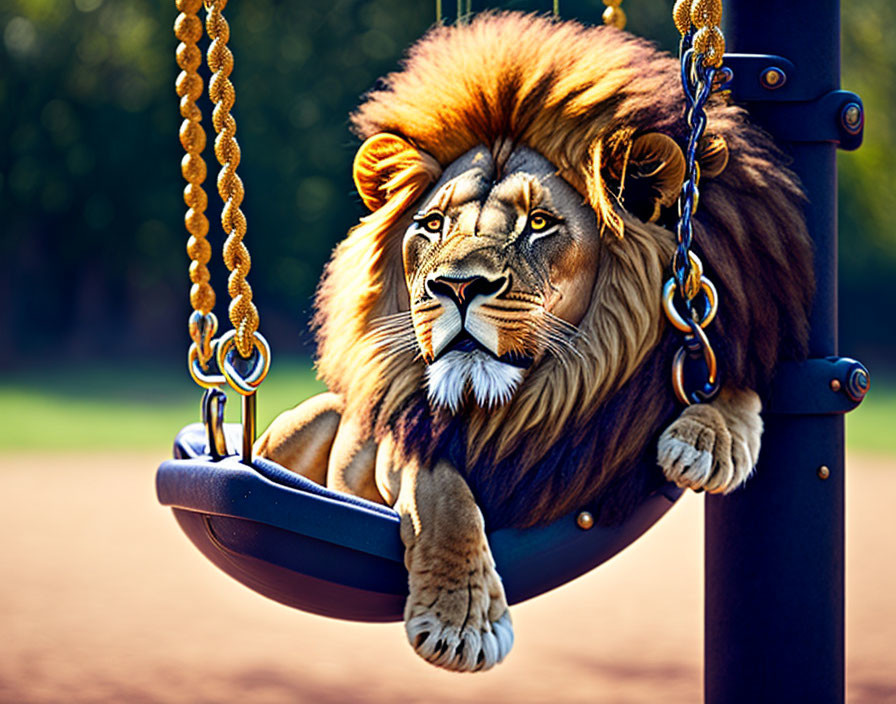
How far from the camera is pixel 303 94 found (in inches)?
666

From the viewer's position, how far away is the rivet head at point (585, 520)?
5.48 feet

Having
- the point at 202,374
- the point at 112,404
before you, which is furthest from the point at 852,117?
the point at 112,404

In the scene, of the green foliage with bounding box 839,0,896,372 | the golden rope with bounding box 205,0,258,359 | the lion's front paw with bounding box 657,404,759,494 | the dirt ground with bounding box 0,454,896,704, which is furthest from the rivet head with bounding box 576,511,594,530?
the green foliage with bounding box 839,0,896,372

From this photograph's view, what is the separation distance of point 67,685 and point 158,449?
622cm

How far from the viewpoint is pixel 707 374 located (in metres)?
1.68

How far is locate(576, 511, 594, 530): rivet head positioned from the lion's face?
0.20 metres

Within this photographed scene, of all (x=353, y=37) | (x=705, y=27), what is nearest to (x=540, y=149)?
(x=705, y=27)

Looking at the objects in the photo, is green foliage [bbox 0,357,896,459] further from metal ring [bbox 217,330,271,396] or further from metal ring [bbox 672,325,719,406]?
metal ring [bbox 672,325,719,406]

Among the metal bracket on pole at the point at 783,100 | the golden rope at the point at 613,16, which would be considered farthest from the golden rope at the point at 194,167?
the golden rope at the point at 613,16

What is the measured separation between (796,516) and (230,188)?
39.1 inches

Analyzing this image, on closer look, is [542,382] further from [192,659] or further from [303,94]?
[303,94]

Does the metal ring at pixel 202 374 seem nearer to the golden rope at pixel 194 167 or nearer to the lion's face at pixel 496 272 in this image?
the golden rope at pixel 194 167

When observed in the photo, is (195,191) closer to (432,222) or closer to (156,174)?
(432,222)

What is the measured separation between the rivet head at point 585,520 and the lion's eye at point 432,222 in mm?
455
